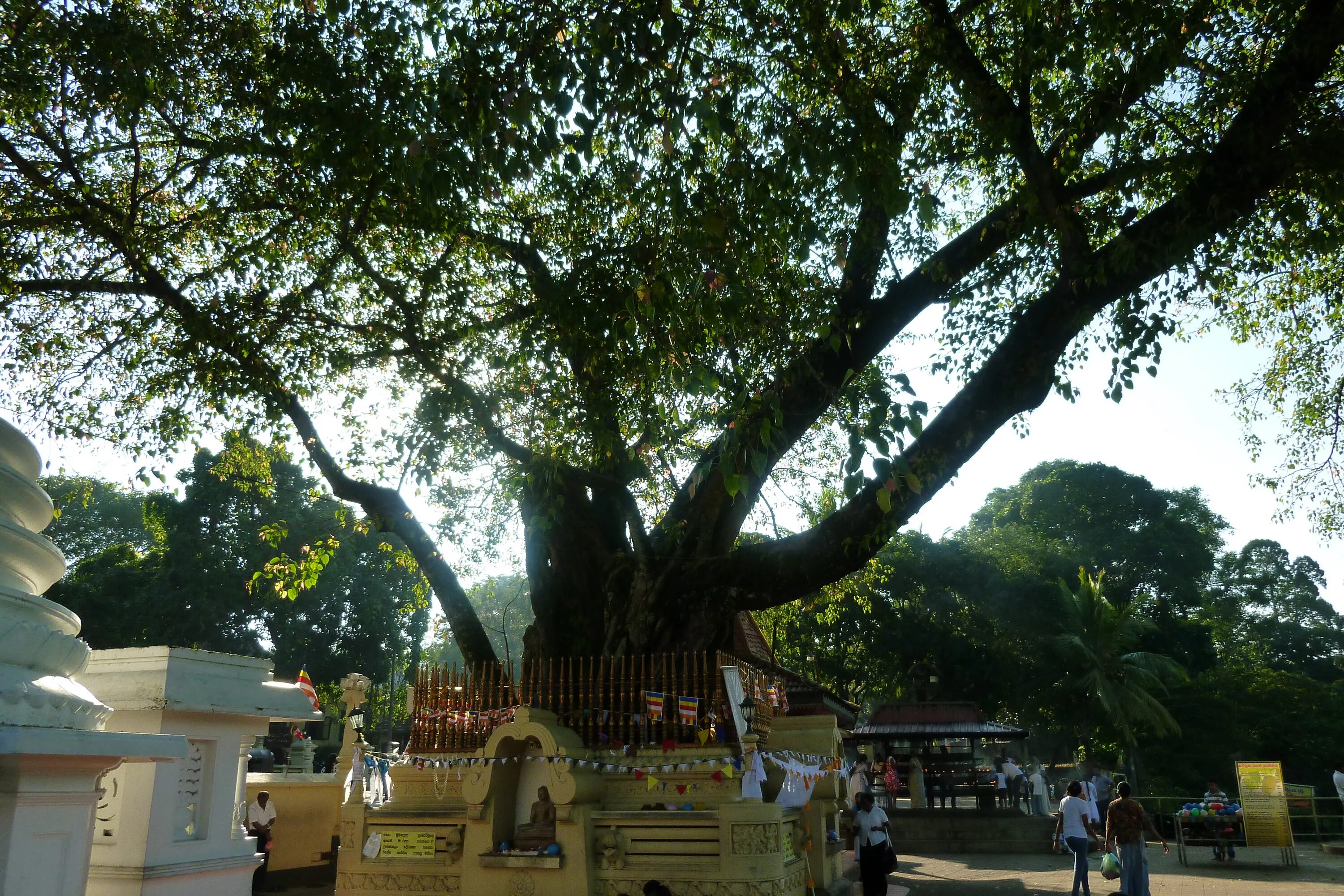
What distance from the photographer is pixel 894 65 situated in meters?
10.5

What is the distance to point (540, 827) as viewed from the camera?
10133 millimetres

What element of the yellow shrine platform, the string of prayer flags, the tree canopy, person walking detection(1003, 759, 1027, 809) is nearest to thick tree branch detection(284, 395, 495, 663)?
the yellow shrine platform

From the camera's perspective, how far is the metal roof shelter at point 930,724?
22.0 metres

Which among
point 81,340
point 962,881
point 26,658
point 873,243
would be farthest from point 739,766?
point 81,340

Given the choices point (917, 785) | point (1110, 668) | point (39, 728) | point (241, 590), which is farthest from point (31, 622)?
point (1110, 668)

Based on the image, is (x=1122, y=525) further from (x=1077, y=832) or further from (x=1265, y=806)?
(x=1077, y=832)

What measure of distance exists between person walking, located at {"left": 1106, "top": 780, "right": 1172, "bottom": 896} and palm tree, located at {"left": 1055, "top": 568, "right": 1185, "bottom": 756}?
72.7 feet

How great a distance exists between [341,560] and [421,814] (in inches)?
1065

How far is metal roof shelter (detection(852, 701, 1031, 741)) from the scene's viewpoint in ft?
72.2

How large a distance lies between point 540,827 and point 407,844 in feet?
5.93

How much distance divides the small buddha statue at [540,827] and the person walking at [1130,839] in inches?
246

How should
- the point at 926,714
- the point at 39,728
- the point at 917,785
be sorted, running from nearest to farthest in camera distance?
the point at 39,728 → the point at 926,714 → the point at 917,785

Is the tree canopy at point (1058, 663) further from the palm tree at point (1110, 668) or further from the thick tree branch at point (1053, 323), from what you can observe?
the thick tree branch at point (1053, 323)

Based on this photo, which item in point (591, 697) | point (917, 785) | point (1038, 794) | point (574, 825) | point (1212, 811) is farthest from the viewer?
point (917, 785)
